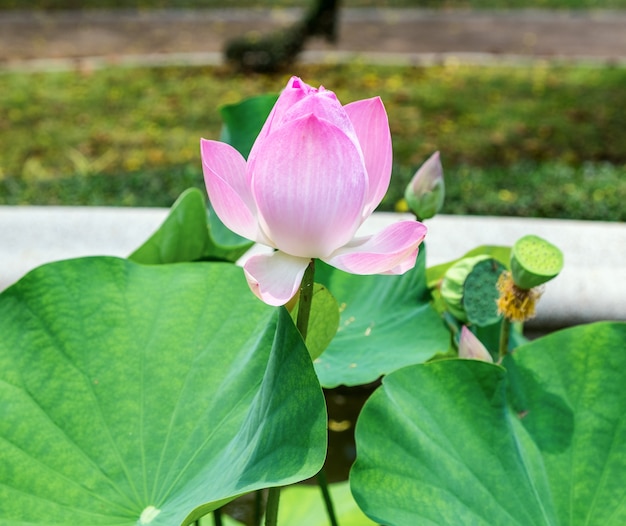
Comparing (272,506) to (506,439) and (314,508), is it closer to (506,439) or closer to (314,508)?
(506,439)

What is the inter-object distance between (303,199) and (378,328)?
1.27 feet

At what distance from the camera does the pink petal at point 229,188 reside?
0.53 meters

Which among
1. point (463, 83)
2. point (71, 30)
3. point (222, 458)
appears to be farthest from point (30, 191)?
point (71, 30)

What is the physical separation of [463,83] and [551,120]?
0.61m

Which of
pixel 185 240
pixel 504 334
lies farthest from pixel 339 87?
pixel 504 334

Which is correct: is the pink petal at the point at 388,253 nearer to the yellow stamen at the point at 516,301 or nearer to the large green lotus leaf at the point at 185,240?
the yellow stamen at the point at 516,301

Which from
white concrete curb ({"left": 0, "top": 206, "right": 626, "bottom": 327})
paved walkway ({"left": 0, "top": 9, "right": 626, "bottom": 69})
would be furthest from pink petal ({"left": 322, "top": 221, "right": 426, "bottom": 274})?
paved walkway ({"left": 0, "top": 9, "right": 626, "bottom": 69})

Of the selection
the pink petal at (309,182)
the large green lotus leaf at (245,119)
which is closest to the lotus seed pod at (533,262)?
the pink petal at (309,182)

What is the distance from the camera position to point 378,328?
878 millimetres

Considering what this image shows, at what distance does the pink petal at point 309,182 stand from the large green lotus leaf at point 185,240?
34cm

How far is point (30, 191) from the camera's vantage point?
2.57m

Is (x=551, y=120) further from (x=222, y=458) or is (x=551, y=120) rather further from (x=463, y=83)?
(x=222, y=458)

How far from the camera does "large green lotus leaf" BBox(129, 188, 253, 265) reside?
0.87m

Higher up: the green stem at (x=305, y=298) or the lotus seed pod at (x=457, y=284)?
the green stem at (x=305, y=298)
